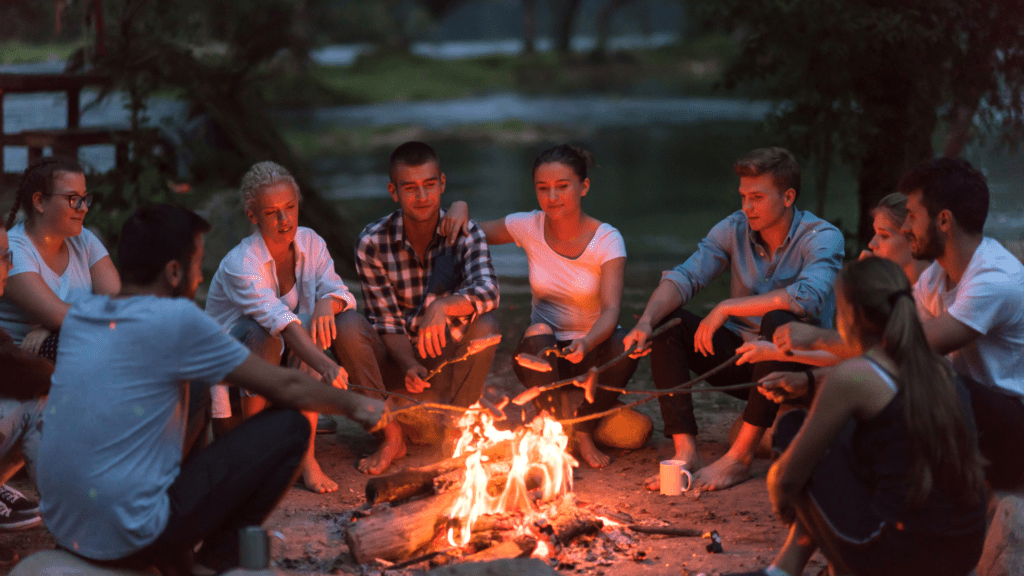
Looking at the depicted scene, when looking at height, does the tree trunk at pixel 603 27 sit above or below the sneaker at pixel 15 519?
above

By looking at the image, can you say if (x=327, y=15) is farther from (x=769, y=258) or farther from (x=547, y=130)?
(x=769, y=258)

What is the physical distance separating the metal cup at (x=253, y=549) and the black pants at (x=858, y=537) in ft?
5.57

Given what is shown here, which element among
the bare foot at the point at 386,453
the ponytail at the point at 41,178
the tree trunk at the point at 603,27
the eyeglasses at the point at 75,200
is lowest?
the bare foot at the point at 386,453

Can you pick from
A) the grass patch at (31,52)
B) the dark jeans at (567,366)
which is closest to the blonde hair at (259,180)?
the dark jeans at (567,366)

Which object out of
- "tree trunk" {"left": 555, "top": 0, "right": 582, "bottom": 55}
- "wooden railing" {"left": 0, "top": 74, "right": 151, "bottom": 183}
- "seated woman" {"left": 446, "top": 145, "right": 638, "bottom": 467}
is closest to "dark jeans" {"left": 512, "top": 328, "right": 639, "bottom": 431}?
"seated woman" {"left": 446, "top": 145, "right": 638, "bottom": 467}

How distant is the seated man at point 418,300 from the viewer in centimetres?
443

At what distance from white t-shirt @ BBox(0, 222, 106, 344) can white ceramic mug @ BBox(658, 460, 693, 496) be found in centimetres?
268

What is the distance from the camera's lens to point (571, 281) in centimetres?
465

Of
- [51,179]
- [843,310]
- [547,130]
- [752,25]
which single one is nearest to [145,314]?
[51,179]

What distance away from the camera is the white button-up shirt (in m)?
4.12

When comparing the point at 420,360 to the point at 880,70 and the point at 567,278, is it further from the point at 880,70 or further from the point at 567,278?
the point at 880,70

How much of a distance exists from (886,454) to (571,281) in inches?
85.0

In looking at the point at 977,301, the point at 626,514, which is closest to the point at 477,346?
the point at 626,514

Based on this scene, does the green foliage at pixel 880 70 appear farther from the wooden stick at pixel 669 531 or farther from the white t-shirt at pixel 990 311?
the wooden stick at pixel 669 531
